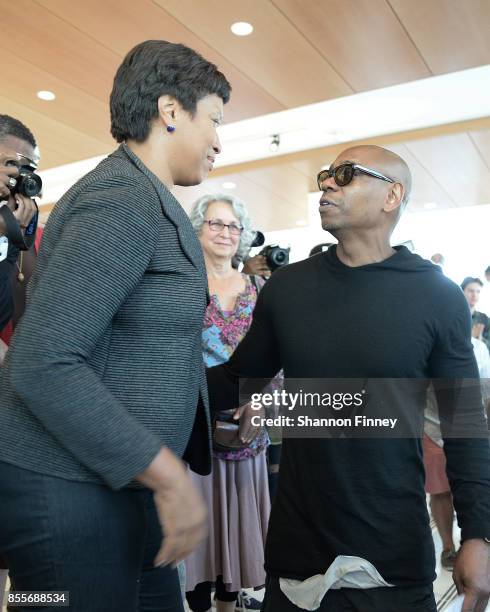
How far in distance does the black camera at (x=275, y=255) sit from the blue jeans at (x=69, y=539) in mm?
1923

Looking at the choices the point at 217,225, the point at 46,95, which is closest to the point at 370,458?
the point at 217,225

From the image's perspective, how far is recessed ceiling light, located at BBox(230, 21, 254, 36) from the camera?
150 inches

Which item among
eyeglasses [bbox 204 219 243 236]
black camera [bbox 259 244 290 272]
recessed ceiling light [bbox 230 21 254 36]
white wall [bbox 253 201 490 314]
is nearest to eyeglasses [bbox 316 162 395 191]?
eyeglasses [bbox 204 219 243 236]

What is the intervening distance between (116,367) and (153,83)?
443 mm

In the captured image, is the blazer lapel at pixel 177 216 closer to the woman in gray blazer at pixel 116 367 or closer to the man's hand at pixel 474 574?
the woman in gray blazer at pixel 116 367

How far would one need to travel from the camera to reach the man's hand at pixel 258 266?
2789mm

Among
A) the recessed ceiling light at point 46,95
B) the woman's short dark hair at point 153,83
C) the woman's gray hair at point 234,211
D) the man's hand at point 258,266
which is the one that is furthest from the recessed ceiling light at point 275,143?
the woman's short dark hair at point 153,83

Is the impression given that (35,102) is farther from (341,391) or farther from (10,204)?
(341,391)

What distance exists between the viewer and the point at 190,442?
1.04m

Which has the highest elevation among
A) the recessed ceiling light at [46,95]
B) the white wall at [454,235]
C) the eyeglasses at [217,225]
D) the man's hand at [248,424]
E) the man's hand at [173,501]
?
the recessed ceiling light at [46,95]

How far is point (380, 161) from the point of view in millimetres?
1444

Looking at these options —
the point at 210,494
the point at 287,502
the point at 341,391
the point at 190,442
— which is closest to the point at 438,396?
the point at 341,391

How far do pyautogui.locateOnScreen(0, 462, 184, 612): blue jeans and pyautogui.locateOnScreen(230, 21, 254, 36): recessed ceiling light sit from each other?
141 inches

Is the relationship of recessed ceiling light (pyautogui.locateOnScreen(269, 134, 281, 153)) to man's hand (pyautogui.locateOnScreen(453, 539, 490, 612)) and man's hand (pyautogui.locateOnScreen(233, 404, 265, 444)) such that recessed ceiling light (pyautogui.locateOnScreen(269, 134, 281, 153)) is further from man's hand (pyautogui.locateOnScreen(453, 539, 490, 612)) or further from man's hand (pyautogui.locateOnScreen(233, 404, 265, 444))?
man's hand (pyautogui.locateOnScreen(453, 539, 490, 612))
